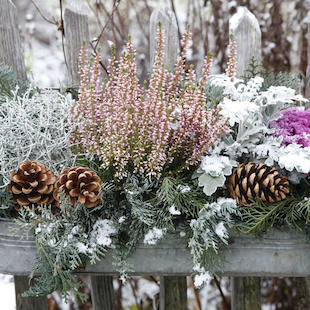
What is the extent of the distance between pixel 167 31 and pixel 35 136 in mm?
536

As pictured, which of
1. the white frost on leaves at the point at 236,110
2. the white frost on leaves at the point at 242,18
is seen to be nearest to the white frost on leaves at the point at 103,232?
the white frost on leaves at the point at 236,110

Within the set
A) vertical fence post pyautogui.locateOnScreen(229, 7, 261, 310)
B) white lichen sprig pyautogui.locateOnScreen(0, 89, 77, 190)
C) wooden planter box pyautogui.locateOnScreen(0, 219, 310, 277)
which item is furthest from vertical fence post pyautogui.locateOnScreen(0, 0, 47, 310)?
vertical fence post pyautogui.locateOnScreen(229, 7, 261, 310)

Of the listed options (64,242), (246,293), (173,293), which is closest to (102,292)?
(173,293)

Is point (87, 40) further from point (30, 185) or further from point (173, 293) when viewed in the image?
point (173, 293)

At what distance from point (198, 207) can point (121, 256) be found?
199mm

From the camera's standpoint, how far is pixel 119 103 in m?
0.87

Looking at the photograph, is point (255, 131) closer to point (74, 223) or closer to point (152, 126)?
point (152, 126)

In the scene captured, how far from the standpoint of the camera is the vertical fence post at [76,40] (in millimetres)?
1213

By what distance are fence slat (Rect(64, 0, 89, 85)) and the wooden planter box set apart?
56 cm

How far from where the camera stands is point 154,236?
848mm

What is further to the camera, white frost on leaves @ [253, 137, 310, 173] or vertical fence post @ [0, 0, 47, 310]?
vertical fence post @ [0, 0, 47, 310]

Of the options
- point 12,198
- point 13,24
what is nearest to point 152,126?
point 12,198

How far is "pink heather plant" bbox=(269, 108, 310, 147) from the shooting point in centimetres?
92

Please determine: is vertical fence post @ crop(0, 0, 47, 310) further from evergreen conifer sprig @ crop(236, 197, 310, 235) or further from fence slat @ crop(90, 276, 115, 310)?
evergreen conifer sprig @ crop(236, 197, 310, 235)
